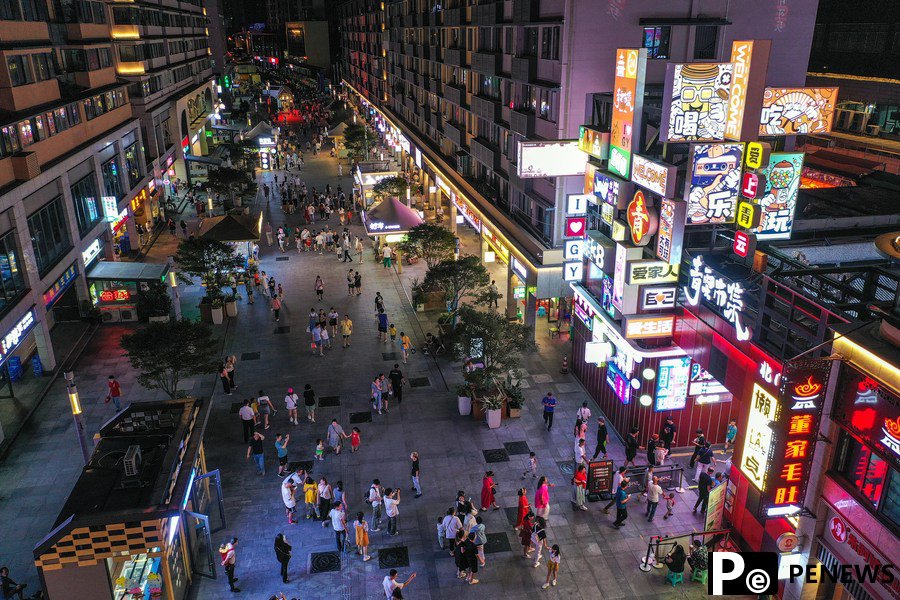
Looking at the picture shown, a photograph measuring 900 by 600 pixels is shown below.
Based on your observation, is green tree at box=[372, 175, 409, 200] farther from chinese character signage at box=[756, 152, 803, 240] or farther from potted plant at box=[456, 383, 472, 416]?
chinese character signage at box=[756, 152, 803, 240]

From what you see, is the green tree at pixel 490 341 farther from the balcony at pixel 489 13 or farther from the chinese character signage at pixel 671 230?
the balcony at pixel 489 13

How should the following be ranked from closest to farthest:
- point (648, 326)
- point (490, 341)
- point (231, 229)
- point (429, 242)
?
point (648, 326)
point (490, 341)
point (429, 242)
point (231, 229)

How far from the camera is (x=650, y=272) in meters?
18.5

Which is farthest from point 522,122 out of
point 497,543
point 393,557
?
point 393,557

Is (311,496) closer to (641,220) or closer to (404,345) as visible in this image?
(404,345)

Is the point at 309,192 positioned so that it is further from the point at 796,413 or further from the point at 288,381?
the point at 796,413

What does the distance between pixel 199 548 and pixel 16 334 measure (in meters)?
12.2

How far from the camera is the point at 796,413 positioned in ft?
40.4

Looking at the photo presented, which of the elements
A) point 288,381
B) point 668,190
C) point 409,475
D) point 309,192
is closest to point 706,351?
point 668,190

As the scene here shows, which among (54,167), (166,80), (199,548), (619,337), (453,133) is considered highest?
(166,80)

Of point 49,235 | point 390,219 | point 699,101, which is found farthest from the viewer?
point 390,219

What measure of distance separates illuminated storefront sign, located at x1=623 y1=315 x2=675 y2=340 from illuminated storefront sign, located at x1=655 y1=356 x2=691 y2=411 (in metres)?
1.24

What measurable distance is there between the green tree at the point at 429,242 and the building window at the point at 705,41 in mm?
14140

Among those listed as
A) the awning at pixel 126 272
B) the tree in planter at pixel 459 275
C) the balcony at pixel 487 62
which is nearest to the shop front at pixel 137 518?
the tree in planter at pixel 459 275
